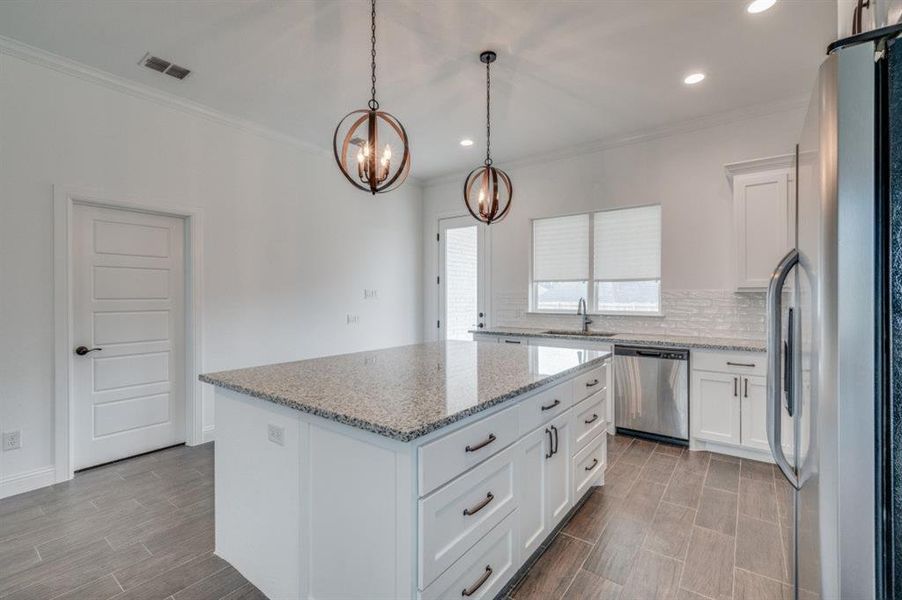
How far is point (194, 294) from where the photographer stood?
3676mm

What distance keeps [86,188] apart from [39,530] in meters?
2.30

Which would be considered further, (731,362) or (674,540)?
(731,362)

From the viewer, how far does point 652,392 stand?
3730 mm

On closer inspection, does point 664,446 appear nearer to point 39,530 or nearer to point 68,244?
point 39,530

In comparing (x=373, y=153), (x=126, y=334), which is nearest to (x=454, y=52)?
(x=373, y=153)

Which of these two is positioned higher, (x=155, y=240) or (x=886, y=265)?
(x=155, y=240)

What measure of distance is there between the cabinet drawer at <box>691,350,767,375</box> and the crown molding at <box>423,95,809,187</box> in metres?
2.20

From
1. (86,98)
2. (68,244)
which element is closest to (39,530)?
(68,244)

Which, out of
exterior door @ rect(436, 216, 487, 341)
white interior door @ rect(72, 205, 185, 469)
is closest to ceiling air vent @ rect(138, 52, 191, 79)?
white interior door @ rect(72, 205, 185, 469)

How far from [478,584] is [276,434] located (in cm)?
99

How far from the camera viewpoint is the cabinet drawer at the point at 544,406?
187 centimetres

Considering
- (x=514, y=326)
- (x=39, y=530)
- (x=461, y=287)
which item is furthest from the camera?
(x=461, y=287)

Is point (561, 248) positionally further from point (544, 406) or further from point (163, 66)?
point (163, 66)

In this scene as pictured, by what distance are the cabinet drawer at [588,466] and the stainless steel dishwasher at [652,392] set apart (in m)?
1.18
